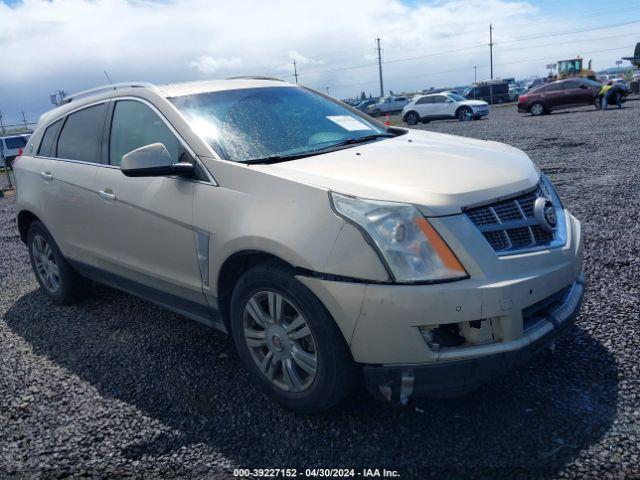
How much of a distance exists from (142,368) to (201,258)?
100 cm

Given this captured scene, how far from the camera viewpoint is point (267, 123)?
356cm

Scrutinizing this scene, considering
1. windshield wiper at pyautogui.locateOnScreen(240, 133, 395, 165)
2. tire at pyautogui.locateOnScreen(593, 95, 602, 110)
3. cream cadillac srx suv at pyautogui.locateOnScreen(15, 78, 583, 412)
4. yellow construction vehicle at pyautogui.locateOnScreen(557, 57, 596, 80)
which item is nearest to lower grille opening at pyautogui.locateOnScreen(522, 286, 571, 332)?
cream cadillac srx suv at pyautogui.locateOnScreen(15, 78, 583, 412)

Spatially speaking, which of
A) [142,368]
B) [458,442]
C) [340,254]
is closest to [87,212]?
[142,368]

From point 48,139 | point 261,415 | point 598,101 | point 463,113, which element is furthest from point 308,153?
point 463,113

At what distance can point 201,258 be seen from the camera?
308 centimetres

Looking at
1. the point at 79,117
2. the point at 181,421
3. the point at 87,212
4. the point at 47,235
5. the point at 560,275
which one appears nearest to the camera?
the point at 560,275

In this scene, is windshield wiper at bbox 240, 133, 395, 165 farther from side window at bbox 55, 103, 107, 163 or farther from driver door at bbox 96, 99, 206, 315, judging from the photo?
side window at bbox 55, 103, 107, 163

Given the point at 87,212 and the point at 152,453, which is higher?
the point at 87,212

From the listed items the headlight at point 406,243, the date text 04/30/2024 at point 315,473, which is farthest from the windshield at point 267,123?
the date text 04/30/2024 at point 315,473

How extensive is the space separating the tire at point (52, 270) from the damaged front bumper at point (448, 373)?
126 inches

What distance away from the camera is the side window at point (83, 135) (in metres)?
4.11

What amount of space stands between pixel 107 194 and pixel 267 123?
1.20m

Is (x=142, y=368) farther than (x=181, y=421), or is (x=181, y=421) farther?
(x=142, y=368)

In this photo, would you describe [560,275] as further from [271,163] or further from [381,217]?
[271,163]
